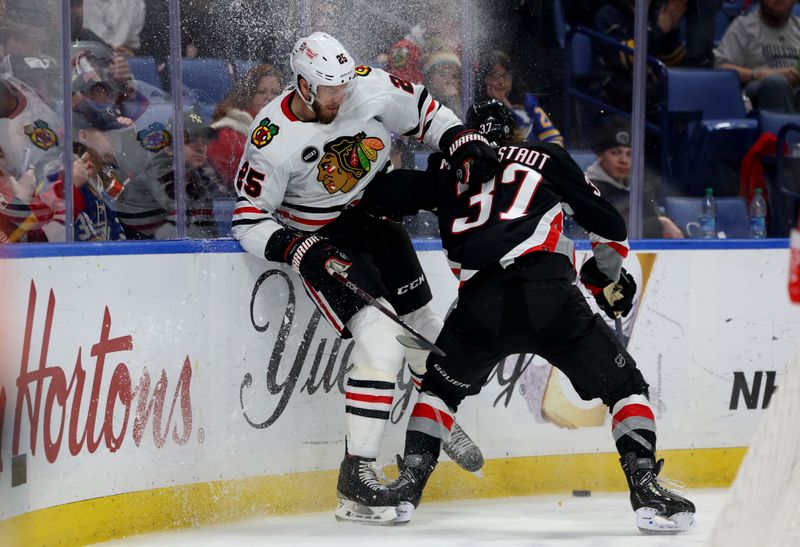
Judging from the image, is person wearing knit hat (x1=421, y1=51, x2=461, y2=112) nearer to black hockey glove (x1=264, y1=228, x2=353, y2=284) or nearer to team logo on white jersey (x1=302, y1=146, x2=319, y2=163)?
team logo on white jersey (x1=302, y1=146, x2=319, y2=163)

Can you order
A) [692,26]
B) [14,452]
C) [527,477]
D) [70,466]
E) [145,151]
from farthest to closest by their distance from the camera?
[692,26], [527,477], [145,151], [70,466], [14,452]

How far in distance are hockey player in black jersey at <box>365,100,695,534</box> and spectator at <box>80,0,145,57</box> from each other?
922 mm

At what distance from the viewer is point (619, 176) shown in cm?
458

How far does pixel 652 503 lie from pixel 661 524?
0.07m

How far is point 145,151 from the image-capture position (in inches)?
153

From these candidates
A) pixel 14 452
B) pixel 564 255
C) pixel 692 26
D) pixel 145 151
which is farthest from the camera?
pixel 692 26

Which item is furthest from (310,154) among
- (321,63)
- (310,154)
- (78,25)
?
(78,25)

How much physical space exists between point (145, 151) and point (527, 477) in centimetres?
156

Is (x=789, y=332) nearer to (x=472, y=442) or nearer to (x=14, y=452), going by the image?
(x=472, y=442)

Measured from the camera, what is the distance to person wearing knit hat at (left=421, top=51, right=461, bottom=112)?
445cm

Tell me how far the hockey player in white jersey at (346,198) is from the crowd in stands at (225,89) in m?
0.30

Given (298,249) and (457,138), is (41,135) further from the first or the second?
(457,138)

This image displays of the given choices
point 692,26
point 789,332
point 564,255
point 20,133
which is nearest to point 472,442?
point 564,255

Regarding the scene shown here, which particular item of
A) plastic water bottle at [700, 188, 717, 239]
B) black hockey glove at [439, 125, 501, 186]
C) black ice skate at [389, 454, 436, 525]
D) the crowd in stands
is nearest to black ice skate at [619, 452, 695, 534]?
black ice skate at [389, 454, 436, 525]
